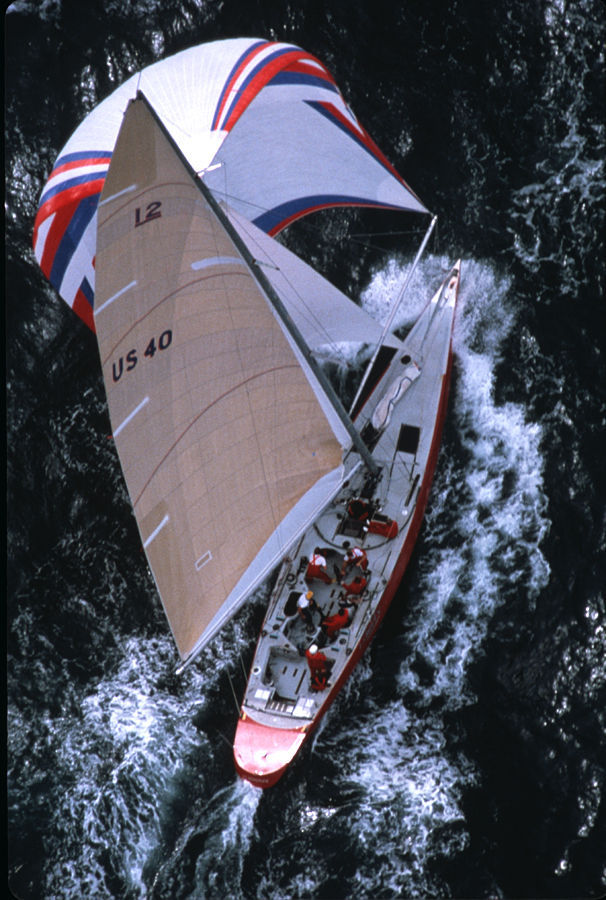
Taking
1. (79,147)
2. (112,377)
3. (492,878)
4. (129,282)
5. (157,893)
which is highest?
(79,147)

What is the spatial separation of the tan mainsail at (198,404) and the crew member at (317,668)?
393 centimetres

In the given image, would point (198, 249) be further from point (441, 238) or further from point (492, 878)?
point (492, 878)

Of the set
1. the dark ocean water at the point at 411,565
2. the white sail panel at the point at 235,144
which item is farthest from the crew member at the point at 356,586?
the white sail panel at the point at 235,144

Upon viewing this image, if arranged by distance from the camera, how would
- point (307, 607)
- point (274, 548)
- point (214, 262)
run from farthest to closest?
point (307, 607) < point (214, 262) < point (274, 548)

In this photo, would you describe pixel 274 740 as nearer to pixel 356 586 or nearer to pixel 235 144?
pixel 356 586

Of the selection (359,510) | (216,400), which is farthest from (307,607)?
(216,400)

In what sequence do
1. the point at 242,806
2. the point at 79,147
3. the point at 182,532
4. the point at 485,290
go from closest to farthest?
the point at 182,532
the point at 242,806
the point at 79,147
the point at 485,290

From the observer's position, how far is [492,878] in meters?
19.6

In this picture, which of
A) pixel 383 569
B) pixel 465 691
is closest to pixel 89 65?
pixel 383 569

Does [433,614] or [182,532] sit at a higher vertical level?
[182,532]

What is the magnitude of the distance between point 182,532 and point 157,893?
7376 mm

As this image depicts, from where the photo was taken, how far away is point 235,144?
22.9m

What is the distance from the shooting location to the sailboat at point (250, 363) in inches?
756

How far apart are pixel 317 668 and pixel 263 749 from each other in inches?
82.4
